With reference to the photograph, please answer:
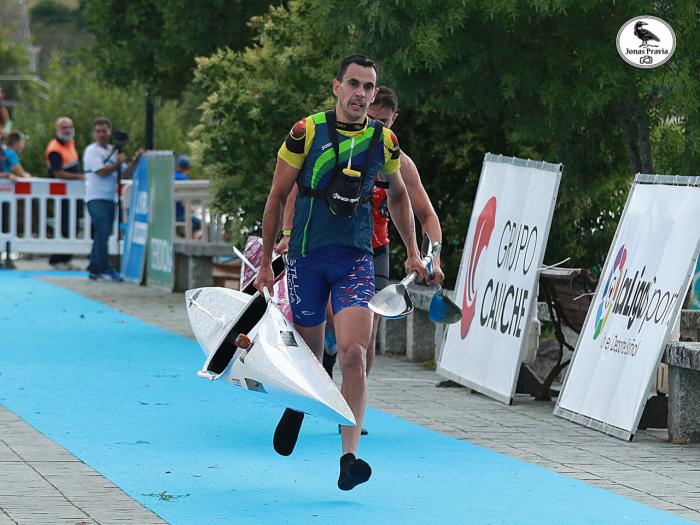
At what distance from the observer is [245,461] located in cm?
847

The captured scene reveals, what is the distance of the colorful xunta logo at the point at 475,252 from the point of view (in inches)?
460

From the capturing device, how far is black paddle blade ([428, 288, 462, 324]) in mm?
7805

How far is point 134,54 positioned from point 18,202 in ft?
16.4

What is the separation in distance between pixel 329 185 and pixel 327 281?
50 centimetres

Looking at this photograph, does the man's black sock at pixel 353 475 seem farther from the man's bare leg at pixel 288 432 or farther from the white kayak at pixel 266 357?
the man's bare leg at pixel 288 432

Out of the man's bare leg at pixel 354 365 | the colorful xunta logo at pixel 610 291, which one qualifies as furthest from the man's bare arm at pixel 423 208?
the colorful xunta logo at pixel 610 291

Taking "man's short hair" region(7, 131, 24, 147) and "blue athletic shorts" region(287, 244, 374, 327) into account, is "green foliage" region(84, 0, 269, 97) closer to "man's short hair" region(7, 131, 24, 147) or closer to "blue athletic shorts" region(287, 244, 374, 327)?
"man's short hair" region(7, 131, 24, 147)

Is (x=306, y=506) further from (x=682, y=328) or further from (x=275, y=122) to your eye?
(x=275, y=122)

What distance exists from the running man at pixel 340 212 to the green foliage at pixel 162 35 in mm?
11652

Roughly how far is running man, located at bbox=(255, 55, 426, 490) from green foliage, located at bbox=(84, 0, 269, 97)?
38.2 feet

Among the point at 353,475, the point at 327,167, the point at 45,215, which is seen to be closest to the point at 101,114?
the point at 45,215

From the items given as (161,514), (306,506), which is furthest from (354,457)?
(161,514)

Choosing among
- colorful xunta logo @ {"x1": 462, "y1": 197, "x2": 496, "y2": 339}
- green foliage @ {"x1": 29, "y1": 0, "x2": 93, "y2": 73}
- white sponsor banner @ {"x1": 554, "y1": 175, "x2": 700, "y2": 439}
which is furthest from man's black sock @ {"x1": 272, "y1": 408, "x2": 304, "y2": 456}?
green foliage @ {"x1": 29, "y1": 0, "x2": 93, "y2": 73}

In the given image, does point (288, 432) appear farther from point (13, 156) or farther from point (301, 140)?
point (13, 156)
